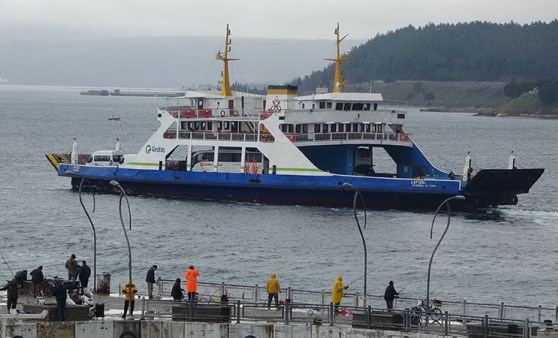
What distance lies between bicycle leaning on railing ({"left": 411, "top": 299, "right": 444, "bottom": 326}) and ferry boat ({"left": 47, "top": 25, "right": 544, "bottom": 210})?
35.0m

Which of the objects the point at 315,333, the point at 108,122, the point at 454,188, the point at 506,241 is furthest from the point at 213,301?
the point at 108,122

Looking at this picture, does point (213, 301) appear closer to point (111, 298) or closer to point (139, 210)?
point (111, 298)

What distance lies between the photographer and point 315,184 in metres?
68.8

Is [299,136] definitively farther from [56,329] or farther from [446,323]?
[446,323]

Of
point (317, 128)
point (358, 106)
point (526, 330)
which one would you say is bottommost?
point (526, 330)

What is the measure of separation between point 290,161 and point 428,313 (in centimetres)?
4125

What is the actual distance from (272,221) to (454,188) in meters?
8.75

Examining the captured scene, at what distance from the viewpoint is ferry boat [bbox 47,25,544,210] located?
67.5 meters

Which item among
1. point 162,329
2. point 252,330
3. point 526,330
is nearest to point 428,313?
point 526,330

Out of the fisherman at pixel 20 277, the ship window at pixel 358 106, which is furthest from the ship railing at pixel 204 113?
the fisherman at pixel 20 277

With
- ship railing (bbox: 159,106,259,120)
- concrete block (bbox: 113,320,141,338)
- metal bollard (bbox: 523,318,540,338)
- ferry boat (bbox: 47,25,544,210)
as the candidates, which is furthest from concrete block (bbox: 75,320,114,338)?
ship railing (bbox: 159,106,259,120)

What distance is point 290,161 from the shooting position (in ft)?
229

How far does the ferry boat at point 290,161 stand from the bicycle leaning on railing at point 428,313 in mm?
34959

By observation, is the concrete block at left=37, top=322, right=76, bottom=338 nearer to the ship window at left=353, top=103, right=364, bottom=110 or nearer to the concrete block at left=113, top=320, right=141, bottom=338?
the concrete block at left=113, top=320, right=141, bottom=338
